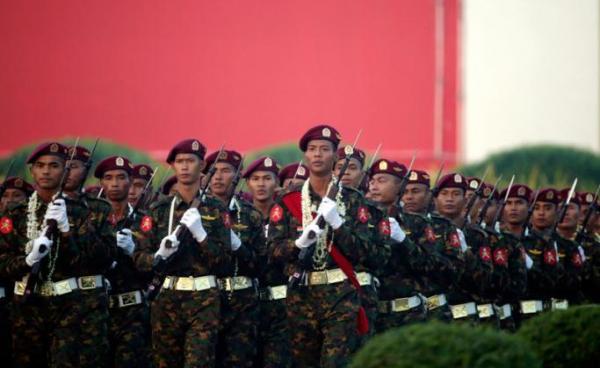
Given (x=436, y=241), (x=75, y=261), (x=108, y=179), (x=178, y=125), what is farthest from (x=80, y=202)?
(x=178, y=125)

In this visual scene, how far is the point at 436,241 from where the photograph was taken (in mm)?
13352

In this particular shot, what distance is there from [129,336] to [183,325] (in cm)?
136

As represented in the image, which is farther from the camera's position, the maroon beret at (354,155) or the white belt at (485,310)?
the white belt at (485,310)

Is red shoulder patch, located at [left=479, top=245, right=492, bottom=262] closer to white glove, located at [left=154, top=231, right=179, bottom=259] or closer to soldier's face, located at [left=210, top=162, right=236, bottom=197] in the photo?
soldier's face, located at [left=210, top=162, right=236, bottom=197]

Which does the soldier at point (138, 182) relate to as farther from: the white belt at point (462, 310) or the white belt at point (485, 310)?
the white belt at point (485, 310)

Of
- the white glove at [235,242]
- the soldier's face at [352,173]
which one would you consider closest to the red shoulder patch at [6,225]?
the white glove at [235,242]

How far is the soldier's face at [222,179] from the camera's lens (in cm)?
1382

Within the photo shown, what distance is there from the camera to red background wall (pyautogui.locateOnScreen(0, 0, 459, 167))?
34875mm

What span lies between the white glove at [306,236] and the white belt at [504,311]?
11.9 ft

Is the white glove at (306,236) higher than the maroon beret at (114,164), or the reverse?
the maroon beret at (114,164)

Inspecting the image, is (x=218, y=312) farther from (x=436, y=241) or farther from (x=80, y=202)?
(x=436, y=241)

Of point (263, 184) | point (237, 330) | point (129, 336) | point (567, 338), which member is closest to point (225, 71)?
point (263, 184)

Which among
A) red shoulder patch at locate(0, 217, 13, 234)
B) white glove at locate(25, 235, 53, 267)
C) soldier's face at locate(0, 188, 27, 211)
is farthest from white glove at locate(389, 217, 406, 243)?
soldier's face at locate(0, 188, 27, 211)

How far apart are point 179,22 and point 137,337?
23144mm
